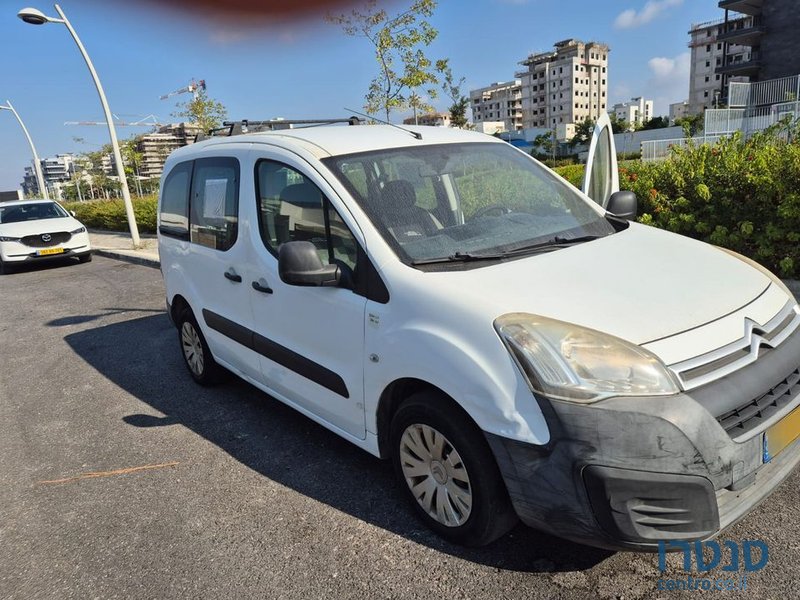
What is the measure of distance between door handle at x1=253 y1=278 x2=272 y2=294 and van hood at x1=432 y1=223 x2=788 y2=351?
1.20 m

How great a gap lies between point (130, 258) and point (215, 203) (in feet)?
34.8

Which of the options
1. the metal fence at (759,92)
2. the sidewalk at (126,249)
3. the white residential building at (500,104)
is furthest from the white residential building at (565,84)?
the sidewalk at (126,249)

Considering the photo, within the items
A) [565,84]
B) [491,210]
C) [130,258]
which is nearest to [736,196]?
[491,210]

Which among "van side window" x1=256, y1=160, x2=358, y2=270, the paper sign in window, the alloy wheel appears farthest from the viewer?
the paper sign in window

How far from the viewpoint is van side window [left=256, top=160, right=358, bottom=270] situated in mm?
2832

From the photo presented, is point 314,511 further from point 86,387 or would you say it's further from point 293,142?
point 86,387

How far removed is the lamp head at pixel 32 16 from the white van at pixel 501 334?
13025 mm

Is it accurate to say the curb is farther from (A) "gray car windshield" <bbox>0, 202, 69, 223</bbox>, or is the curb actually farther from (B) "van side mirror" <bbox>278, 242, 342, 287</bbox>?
(B) "van side mirror" <bbox>278, 242, 342, 287</bbox>

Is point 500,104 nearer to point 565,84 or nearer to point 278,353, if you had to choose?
point 565,84

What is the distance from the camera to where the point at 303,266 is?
2656mm

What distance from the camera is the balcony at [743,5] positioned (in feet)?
148

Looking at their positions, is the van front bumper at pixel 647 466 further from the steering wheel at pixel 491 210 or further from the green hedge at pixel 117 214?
the green hedge at pixel 117 214

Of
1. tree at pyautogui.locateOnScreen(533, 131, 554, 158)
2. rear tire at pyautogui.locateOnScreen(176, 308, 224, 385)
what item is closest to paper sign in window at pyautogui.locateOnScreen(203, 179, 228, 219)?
rear tire at pyautogui.locateOnScreen(176, 308, 224, 385)

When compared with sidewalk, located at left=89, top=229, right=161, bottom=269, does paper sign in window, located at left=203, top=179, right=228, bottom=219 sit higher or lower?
higher
